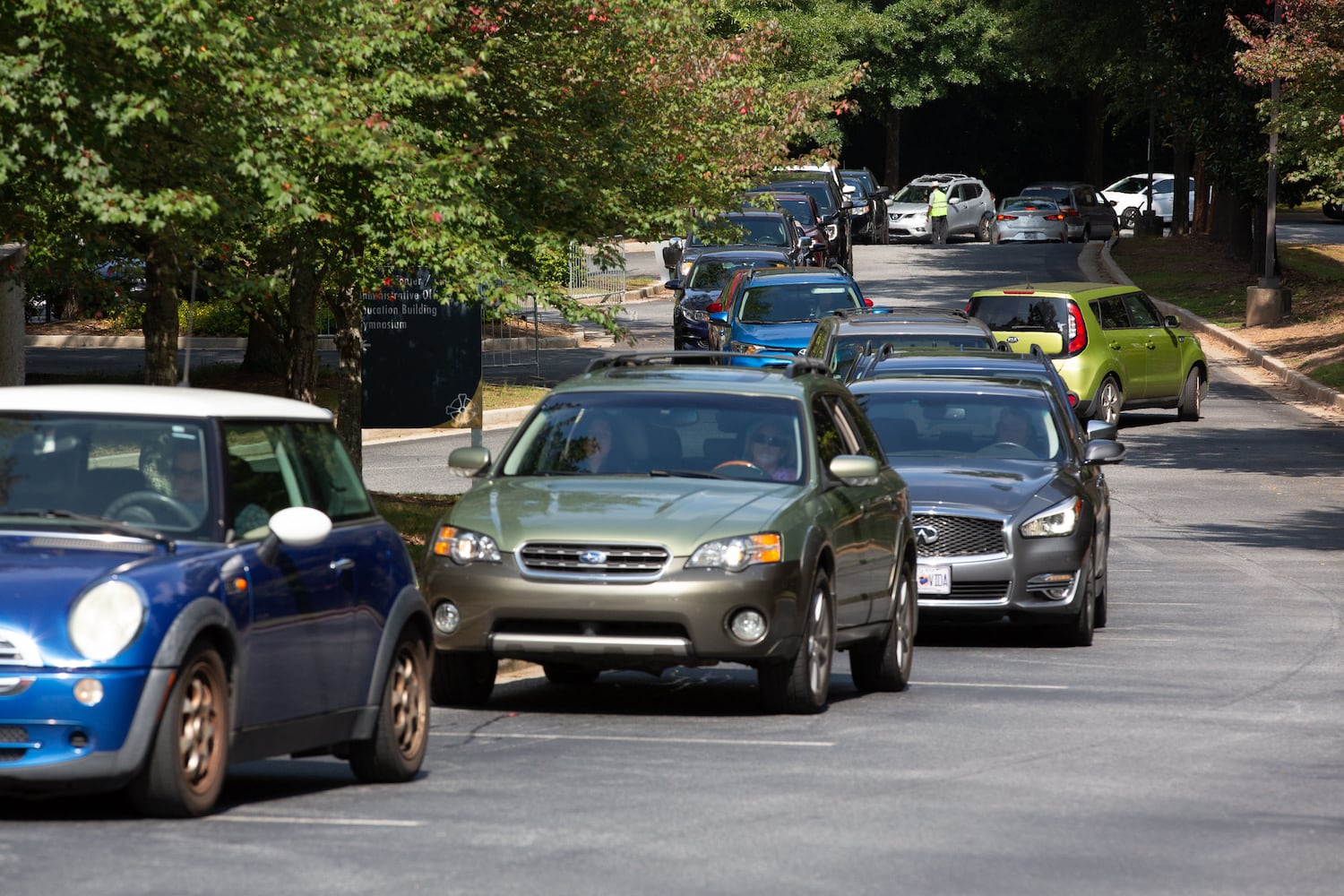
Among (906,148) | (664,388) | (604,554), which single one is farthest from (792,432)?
(906,148)

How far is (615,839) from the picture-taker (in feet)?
24.0

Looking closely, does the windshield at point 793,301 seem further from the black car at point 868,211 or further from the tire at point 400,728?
the black car at point 868,211

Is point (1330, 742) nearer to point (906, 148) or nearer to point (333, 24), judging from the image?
point (333, 24)

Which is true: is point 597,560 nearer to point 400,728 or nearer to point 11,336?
point 400,728

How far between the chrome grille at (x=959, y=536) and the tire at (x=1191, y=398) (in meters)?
16.1

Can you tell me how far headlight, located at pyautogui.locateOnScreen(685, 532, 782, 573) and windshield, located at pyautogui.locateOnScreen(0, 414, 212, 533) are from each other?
112 inches

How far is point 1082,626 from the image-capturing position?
13.5 m

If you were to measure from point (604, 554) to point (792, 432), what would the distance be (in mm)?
1581

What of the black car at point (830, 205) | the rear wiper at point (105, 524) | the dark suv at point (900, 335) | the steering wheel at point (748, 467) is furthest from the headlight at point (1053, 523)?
the black car at point (830, 205)

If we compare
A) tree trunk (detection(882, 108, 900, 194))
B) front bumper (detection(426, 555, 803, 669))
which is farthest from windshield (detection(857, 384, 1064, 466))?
tree trunk (detection(882, 108, 900, 194))

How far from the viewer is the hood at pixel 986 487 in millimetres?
13516

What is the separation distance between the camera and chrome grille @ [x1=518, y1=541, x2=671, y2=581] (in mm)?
9961

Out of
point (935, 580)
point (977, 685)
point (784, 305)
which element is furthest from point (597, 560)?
point (784, 305)

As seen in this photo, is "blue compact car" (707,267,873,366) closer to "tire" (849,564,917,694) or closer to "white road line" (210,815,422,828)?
"tire" (849,564,917,694)
